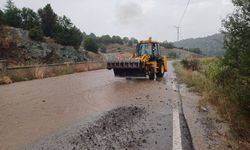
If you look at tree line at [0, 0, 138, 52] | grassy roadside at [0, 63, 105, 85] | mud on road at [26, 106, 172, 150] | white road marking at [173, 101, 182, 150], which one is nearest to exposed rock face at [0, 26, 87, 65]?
tree line at [0, 0, 138, 52]

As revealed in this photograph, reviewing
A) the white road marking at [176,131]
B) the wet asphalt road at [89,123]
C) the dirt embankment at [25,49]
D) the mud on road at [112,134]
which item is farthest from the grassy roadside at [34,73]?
the white road marking at [176,131]

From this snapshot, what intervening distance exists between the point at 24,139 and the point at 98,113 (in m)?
2.64

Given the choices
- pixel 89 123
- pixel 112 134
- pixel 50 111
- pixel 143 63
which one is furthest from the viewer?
pixel 143 63

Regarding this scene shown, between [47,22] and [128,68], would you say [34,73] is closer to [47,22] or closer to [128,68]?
[128,68]

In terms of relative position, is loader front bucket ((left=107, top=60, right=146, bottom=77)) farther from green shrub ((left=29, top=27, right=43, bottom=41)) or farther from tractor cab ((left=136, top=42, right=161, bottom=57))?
green shrub ((left=29, top=27, right=43, bottom=41))

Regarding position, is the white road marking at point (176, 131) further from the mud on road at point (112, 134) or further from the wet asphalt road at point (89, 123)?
the mud on road at point (112, 134)

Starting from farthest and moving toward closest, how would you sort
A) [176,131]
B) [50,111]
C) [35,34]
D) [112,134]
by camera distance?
[35,34], [50,111], [176,131], [112,134]

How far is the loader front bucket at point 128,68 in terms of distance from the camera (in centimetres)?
1806

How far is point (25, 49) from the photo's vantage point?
38812mm

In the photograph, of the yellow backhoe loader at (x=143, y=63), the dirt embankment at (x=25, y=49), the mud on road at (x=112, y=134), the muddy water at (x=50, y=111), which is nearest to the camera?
the mud on road at (x=112, y=134)

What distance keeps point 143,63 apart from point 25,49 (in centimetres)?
2472

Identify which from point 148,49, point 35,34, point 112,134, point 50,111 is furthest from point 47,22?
point 112,134

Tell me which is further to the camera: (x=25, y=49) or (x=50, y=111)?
(x=25, y=49)

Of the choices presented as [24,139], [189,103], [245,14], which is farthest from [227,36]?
[24,139]
